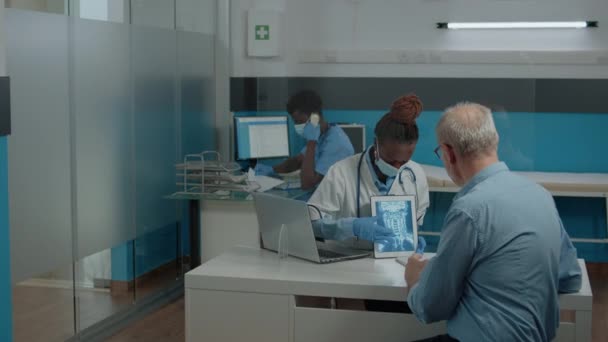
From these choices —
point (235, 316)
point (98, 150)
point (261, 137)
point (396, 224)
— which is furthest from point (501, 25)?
point (235, 316)

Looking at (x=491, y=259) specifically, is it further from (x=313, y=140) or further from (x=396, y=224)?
(x=313, y=140)

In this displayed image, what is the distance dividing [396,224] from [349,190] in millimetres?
344

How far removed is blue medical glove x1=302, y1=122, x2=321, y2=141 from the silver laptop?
1392mm

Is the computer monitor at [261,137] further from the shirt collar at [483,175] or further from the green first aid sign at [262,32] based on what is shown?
the shirt collar at [483,175]

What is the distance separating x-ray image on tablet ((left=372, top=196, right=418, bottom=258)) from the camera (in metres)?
3.02

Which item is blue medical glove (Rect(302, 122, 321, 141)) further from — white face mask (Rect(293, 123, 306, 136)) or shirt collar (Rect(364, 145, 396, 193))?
shirt collar (Rect(364, 145, 396, 193))

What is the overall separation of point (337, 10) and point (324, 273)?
6.30ft

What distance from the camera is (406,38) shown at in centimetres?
435

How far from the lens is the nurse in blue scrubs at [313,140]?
441 cm

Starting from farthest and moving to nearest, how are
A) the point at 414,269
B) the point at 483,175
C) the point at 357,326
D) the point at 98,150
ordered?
1. the point at 98,150
2. the point at 357,326
3. the point at 414,269
4. the point at 483,175

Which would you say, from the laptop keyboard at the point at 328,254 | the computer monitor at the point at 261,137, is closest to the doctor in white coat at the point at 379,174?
the laptop keyboard at the point at 328,254

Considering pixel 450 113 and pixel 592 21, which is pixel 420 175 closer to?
pixel 450 113

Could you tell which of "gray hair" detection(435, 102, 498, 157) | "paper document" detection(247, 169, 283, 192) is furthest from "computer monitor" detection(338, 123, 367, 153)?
"gray hair" detection(435, 102, 498, 157)

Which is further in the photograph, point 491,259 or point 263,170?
point 263,170
